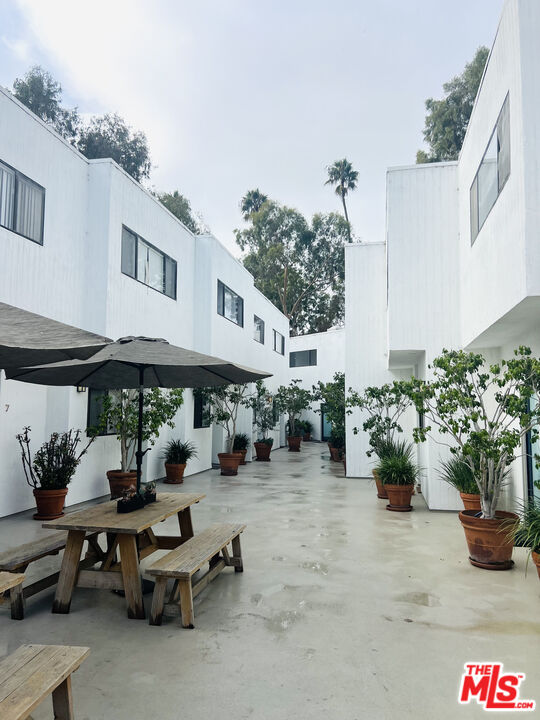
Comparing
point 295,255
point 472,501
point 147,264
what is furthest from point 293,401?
point 295,255

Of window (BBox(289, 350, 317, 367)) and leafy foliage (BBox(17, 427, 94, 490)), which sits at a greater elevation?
window (BBox(289, 350, 317, 367))

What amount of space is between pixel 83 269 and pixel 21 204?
5.62 ft

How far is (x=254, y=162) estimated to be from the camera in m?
30.8

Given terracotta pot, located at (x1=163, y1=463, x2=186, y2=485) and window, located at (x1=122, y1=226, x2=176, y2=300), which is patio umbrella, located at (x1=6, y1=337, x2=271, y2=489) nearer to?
window, located at (x1=122, y1=226, x2=176, y2=300)

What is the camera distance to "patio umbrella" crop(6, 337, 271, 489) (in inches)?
176

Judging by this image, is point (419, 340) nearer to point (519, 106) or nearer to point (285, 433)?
point (519, 106)

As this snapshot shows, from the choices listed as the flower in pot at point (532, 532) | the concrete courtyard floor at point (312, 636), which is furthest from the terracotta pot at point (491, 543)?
the flower in pot at point (532, 532)

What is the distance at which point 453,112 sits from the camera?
2161 cm

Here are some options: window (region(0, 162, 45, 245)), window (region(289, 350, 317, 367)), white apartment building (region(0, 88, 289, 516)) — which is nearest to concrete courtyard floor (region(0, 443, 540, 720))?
white apartment building (region(0, 88, 289, 516))

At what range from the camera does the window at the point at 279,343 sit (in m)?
21.5

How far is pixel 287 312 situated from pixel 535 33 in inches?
1040

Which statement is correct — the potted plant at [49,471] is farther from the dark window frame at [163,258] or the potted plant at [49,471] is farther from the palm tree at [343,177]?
the palm tree at [343,177]

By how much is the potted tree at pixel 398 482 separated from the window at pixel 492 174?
12.3 ft

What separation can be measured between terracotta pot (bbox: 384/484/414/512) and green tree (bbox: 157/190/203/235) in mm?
20716
